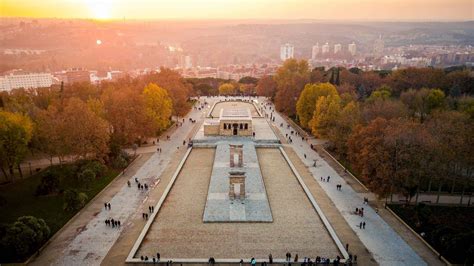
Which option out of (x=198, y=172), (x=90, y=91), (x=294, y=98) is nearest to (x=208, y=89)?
(x=294, y=98)

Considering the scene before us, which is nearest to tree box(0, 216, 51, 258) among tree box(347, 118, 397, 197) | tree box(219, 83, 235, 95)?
tree box(347, 118, 397, 197)

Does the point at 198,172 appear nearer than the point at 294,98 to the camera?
Yes

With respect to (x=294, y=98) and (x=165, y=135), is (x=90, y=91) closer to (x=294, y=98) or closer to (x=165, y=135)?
(x=165, y=135)

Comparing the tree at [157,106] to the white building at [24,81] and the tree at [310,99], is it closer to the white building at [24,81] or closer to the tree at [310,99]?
the tree at [310,99]

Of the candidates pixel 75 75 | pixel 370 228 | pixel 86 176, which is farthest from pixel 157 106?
pixel 75 75

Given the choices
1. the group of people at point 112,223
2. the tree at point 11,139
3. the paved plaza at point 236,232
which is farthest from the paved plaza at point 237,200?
the tree at point 11,139

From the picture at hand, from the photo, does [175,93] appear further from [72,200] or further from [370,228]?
[370,228]

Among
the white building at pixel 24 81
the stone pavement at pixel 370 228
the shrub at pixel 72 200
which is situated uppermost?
the shrub at pixel 72 200
